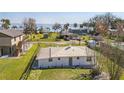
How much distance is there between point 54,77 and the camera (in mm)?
7020

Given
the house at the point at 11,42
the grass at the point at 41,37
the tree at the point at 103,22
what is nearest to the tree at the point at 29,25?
the grass at the point at 41,37

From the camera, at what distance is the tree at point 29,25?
23.8 ft

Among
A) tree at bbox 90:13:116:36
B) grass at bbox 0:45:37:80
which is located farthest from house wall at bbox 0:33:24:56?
tree at bbox 90:13:116:36

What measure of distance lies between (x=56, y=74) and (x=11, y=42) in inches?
61.9

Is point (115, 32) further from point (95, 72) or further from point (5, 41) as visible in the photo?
point (5, 41)

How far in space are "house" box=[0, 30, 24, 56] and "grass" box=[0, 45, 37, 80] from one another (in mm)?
188

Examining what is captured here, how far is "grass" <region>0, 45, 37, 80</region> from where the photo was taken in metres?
6.93

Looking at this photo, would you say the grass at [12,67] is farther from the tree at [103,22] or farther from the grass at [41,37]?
the tree at [103,22]

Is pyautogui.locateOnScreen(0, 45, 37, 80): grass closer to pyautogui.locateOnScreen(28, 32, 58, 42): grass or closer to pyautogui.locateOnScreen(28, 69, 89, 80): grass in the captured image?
pyautogui.locateOnScreen(28, 69, 89, 80): grass

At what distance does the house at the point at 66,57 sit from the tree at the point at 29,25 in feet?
3.35
